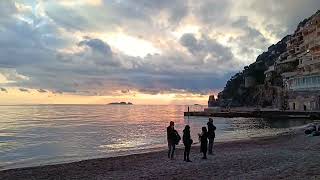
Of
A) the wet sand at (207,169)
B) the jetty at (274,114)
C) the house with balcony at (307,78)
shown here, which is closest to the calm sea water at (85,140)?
the jetty at (274,114)

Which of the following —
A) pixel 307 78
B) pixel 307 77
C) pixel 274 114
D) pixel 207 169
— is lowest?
pixel 207 169

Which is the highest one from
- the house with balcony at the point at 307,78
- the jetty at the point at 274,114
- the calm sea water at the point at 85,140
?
the house with balcony at the point at 307,78

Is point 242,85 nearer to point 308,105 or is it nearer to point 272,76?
point 272,76

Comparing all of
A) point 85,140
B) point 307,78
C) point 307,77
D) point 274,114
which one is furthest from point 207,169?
point 307,78

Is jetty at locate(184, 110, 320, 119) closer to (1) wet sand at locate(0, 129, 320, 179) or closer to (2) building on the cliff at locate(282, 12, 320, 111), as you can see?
(2) building on the cliff at locate(282, 12, 320, 111)

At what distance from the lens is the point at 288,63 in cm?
14475

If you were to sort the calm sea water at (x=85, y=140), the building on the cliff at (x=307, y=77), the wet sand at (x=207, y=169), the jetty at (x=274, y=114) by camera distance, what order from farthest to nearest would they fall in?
the building on the cliff at (x=307, y=77) < the jetty at (x=274, y=114) < the calm sea water at (x=85, y=140) < the wet sand at (x=207, y=169)

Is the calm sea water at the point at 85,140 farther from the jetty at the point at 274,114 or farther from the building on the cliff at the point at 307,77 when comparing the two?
the building on the cliff at the point at 307,77

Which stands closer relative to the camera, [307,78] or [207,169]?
[207,169]

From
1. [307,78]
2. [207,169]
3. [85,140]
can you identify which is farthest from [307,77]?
[207,169]

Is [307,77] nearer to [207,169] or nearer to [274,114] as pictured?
[274,114]

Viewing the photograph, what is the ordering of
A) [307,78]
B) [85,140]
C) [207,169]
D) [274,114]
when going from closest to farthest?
[207,169] < [85,140] < [307,78] < [274,114]

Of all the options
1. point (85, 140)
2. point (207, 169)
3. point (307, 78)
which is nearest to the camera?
point (207, 169)

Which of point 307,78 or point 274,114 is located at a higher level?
point 307,78
